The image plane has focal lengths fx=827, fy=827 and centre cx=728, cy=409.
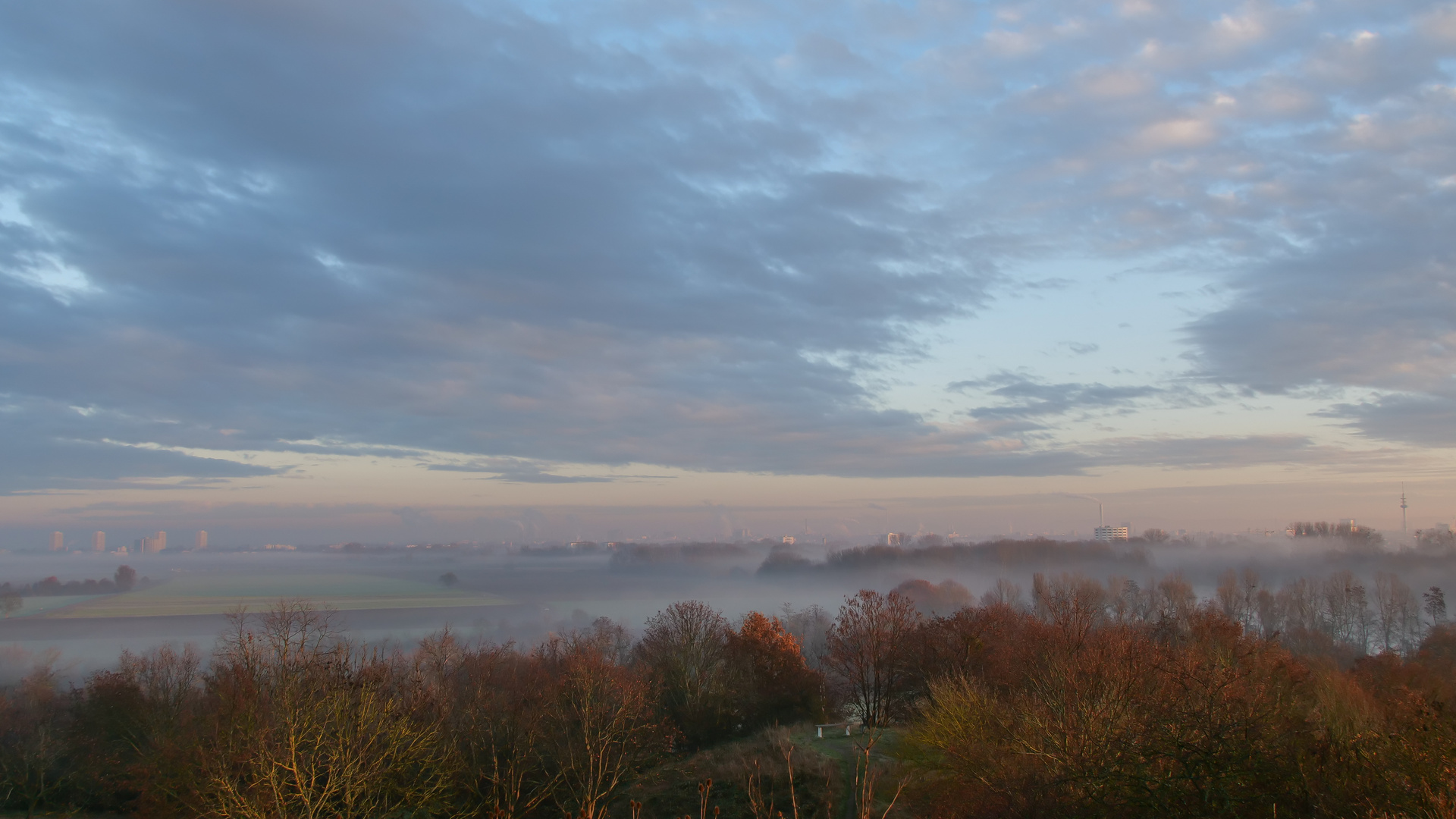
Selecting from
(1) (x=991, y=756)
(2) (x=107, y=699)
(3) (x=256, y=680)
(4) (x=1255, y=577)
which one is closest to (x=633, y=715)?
(3) (x=256, y=680)

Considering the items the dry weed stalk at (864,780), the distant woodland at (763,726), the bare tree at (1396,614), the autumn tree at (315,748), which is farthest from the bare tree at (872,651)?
the bare tree at (1396,614)

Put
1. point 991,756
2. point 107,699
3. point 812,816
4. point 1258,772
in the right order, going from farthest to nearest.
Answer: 1. point 107,699
2. point 812,816
3. point 991,756
4. point 1258,772

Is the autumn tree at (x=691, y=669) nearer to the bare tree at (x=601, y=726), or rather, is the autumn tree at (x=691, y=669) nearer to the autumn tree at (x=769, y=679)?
the autumn tree at (x=769, y=679)

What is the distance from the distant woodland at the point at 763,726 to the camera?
1434 centimetres

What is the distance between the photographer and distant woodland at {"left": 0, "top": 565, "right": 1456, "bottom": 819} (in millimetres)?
14336

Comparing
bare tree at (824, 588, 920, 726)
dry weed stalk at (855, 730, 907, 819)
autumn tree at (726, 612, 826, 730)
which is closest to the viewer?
dry weed stalk at (855, 730, 907, 819)

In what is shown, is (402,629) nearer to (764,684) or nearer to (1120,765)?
(764,684)

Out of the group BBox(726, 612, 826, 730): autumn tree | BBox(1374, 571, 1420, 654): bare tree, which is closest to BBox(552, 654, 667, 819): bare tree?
BBox(726, 612, 826, 730): autumn tree

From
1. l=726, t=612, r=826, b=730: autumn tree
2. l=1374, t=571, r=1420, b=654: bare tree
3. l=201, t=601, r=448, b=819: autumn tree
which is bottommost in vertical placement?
l=1374, t=571, r=1420, b=654: bare tree

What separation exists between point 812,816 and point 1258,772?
25642 mm

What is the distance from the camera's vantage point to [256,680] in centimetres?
3828

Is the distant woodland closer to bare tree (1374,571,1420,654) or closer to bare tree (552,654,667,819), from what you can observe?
bare tree (552,654,667,819)

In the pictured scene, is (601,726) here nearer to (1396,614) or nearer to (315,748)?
(315,748)

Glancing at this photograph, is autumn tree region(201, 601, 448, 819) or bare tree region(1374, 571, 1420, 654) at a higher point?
autumn tree region(201, 601, 448, 819)
